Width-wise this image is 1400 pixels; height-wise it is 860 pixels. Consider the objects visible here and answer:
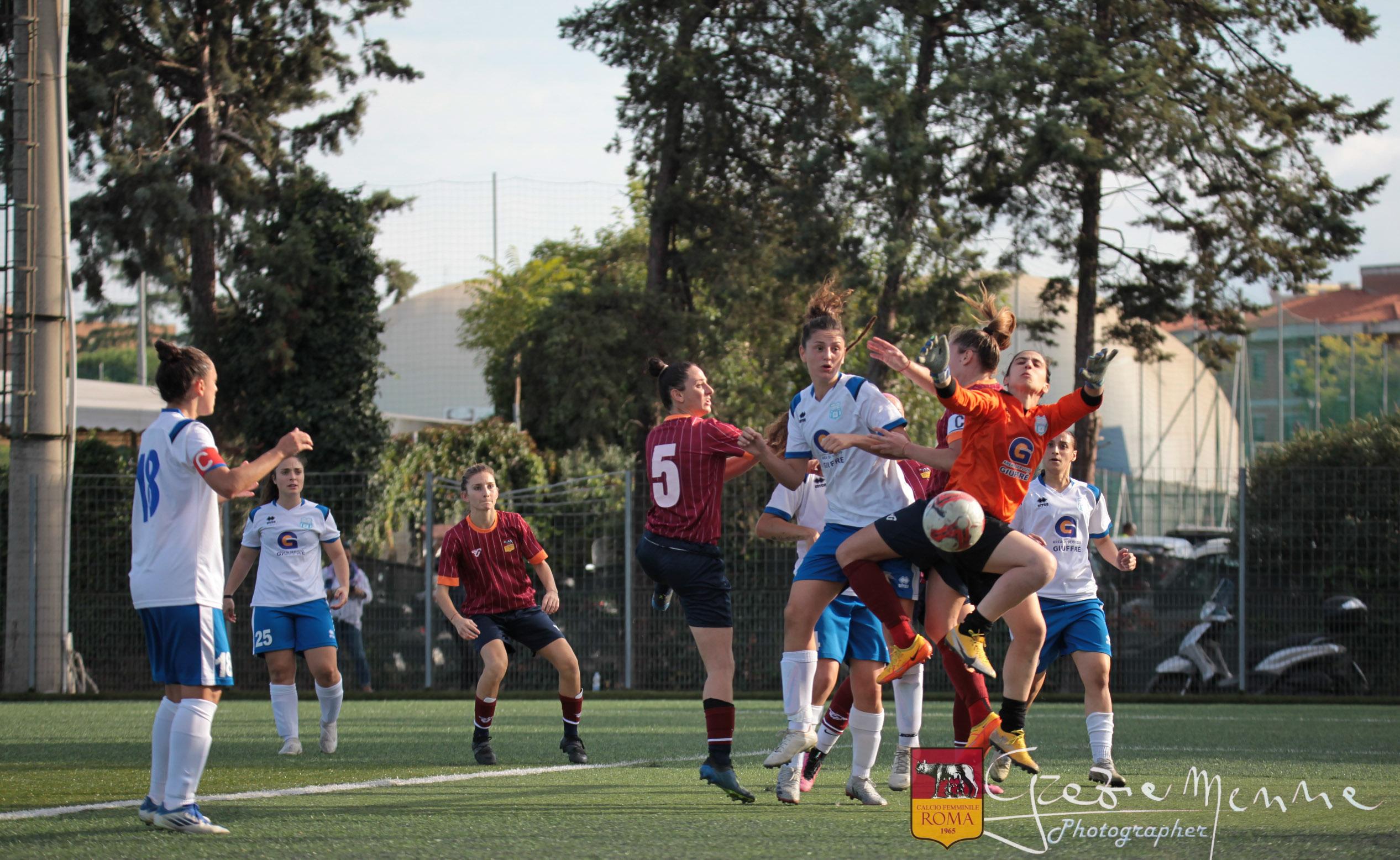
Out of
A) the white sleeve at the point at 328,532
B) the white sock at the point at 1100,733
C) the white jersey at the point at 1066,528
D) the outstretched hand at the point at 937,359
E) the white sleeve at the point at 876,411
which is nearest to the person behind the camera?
the outstretched hand at the point at 937,359

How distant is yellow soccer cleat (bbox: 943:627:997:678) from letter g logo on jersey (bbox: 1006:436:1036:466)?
80 cm

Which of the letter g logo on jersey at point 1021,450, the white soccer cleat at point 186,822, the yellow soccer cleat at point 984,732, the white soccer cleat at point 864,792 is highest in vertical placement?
the letter g logo on jersey at point 1021,450

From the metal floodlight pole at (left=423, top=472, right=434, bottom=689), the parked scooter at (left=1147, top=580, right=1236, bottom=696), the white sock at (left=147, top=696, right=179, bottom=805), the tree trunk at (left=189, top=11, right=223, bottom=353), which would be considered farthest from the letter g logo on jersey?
the tree trunk at (left=189, top=11, right=223, bottom=353)

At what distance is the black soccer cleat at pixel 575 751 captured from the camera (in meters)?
7.92

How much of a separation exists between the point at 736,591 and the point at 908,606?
33.1ft

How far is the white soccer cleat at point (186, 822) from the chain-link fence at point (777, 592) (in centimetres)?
1086

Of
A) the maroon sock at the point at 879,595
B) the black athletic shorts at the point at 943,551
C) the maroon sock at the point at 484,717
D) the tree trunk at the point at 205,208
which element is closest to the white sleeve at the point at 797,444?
the black athletic shorts at the point at 943,551

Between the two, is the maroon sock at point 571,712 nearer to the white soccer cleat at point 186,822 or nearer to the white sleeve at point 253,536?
the white sleeve at point 253,536

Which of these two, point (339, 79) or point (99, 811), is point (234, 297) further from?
point (99, 811)

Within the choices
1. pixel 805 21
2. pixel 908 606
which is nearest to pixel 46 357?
pixel 805 21

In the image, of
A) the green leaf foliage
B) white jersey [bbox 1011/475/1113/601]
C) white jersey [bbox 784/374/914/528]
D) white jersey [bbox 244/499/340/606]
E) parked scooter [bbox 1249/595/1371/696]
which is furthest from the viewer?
the green leaf foliage

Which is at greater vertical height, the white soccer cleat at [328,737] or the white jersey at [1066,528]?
the white jersey at [1066,528]

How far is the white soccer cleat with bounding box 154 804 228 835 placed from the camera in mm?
5031

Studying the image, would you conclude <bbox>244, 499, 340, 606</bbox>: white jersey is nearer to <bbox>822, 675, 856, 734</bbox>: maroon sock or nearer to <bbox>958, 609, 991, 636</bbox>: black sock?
<bbox>822, 675, 856, 734</bbox>: maroon sock
